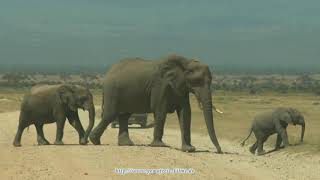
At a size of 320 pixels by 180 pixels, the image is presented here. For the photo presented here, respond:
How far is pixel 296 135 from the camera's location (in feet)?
107

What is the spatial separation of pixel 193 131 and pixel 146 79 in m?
17.2

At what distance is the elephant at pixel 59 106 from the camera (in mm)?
23875

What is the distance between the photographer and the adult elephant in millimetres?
21234

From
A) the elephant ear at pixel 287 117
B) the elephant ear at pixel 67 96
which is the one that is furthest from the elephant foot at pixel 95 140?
the elephant ear at pixel 287 117

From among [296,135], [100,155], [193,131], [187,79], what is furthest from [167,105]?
[193,131]

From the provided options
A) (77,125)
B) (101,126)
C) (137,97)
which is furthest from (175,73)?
(77,125)

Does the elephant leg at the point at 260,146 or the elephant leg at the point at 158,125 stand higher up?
the elephant leg at the point at 158,125

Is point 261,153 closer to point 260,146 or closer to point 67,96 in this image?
point 260,146

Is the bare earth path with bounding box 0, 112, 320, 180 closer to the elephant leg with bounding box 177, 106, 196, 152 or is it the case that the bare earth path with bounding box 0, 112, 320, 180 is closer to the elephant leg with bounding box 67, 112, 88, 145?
the elephant leg with bounding box 177, 106, 196, 152

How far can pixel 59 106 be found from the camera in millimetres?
23891

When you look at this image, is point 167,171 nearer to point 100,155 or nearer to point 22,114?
point 100,155

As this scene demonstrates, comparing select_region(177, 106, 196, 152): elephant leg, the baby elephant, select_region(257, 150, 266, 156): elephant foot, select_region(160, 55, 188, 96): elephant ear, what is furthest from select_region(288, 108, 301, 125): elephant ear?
select_region(160, 55, 188, 96): elephant ear

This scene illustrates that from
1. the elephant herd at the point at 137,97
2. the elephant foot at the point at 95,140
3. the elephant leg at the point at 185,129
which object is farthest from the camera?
the elephant foot at the point at 95,140

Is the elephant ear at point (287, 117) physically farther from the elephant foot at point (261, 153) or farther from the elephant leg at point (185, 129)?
the elephant leg at point (185, 129)
